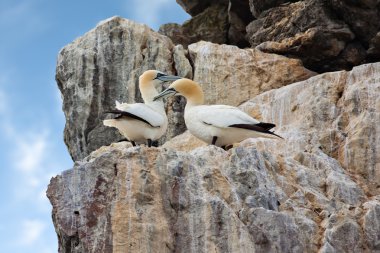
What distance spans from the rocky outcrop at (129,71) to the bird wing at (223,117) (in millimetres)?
3762

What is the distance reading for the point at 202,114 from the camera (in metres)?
14.7

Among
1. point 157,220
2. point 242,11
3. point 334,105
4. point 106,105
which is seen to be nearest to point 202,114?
point 334,105

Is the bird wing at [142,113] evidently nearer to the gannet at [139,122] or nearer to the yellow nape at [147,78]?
the gannet at [139,122]

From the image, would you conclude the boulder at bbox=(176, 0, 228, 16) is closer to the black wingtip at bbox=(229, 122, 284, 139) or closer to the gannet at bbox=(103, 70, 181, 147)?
the gannet at bbox=(103, 70, 181, 147)

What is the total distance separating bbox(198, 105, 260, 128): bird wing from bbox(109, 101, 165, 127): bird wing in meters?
0.74

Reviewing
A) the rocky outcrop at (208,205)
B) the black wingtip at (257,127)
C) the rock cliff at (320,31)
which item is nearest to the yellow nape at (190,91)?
the black wingtip at (257,127)

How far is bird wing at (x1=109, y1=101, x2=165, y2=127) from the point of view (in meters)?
14.8

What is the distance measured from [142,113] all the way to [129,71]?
181 inches

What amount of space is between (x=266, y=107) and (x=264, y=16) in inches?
148

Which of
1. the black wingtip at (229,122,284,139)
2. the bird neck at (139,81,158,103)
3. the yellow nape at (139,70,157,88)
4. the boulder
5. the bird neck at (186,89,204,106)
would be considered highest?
the boulder

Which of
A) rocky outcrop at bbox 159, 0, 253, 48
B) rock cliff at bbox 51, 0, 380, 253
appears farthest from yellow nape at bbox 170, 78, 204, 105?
rocky outcrop at bbox 159, 0, 253, 48

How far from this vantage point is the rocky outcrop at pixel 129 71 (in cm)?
1862

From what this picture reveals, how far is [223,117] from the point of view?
1446cm

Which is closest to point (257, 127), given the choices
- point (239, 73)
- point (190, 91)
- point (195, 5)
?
point (190, 91)
